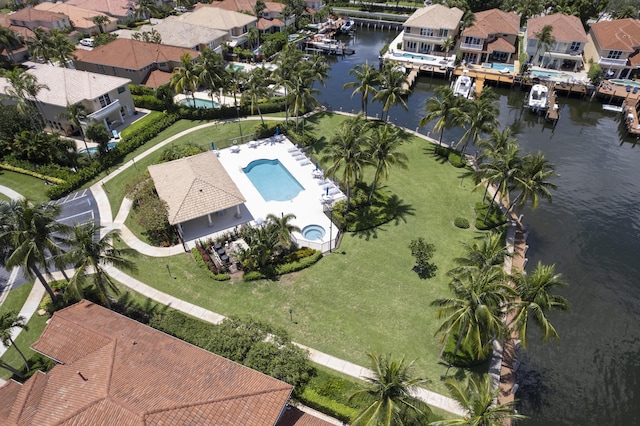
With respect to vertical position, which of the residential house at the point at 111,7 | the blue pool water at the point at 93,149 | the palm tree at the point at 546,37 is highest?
the palm tree at the point at 546,37

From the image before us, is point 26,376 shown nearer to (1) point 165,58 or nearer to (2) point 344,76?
(1) point 165,58

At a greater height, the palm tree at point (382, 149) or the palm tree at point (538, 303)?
the palm tree at point (382, 149)

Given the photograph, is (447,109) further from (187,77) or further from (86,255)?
(86,255)

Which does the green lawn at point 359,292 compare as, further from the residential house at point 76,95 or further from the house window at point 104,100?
the house window at point 104,100

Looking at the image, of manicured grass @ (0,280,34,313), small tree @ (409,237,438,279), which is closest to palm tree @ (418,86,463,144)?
small tree @ (409,237,438,279)

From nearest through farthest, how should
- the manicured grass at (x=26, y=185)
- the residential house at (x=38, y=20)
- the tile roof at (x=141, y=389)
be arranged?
the tile roof at (x=141, y=389) < the manicured grass at (x=26, y=185) < the residential house at (x=38, y=20)

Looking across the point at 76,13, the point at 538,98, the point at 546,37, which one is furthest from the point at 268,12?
the point at 538,98

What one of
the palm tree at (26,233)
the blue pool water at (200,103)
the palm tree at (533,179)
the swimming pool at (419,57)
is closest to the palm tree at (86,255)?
the palm tree at (26,233)

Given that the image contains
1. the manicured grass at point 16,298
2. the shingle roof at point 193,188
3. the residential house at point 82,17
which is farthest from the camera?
the residential house at point 82,17
